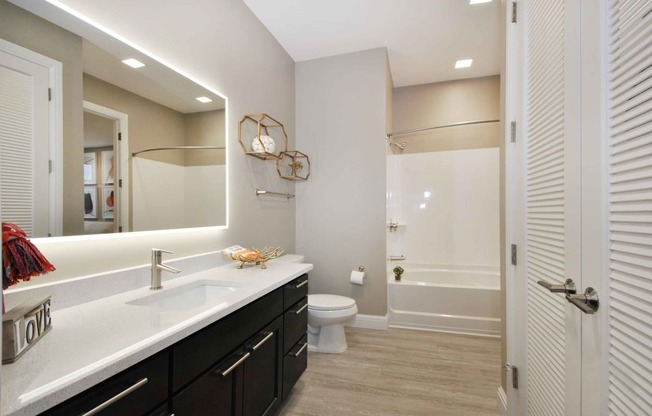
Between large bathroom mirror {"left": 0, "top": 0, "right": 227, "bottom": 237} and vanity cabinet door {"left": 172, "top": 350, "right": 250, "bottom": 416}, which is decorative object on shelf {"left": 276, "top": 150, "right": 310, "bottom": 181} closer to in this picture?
large bathroom mirror {"left": 0, "top": 0, "right": 227, "bottom": 237}

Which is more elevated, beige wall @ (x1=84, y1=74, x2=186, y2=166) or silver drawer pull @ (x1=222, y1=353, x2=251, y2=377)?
beige wall @ (x1=84, y1=74, x2=186, y2=166)

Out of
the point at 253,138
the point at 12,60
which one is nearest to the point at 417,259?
the point at 253,138

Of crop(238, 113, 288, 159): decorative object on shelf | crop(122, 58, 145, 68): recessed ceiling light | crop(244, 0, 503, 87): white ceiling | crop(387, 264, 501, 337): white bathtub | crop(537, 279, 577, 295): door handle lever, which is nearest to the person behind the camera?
crop(537, 279, 577, 295): door handle lever

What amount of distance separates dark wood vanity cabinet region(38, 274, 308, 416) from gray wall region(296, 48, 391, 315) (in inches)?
47.4

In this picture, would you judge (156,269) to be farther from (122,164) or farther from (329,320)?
(329,320)

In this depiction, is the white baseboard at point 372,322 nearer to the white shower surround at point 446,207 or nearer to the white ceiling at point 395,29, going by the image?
the white shower surround at point 446,207

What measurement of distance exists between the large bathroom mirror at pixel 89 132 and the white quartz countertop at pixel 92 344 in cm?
36

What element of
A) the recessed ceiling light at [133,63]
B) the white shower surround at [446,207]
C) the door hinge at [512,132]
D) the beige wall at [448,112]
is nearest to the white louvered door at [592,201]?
the door hinge at [512,132]

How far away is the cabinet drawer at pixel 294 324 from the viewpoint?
1632 millimetres

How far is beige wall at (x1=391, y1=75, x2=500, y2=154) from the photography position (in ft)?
11.4

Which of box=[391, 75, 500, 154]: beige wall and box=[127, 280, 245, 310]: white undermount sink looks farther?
box=[391, 75, 500, 154]: beige wall

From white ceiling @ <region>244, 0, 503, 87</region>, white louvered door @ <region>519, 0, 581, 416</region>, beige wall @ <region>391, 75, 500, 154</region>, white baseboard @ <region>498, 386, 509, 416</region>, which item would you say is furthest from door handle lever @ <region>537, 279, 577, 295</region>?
beige wall @ <region>391, 75, 500, 154</region>

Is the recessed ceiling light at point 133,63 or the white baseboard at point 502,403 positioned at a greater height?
the recessed ceiling light at point 133,63

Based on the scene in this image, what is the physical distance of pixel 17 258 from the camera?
2.56 ft
